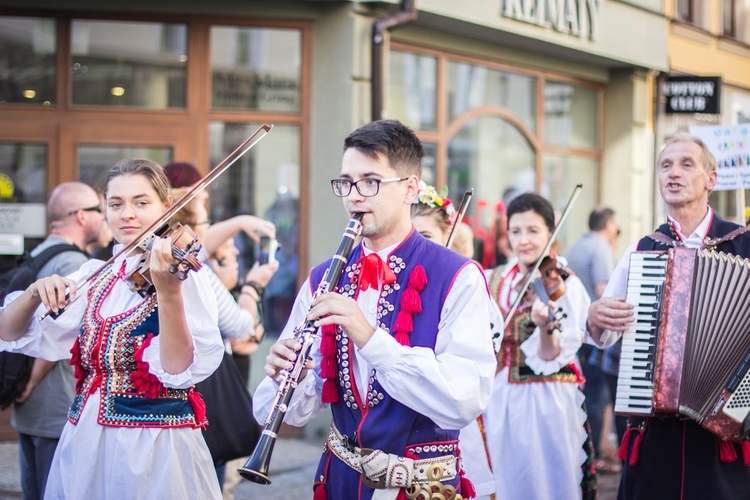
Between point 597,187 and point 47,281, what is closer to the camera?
point 47,281

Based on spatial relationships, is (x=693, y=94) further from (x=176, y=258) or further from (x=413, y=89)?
(x=176, y=258)

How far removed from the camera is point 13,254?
25.6 ft

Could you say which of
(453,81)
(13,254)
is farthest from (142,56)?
(453,81)

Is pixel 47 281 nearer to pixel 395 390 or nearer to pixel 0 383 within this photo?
pixel 395 390

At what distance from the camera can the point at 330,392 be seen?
3.15m

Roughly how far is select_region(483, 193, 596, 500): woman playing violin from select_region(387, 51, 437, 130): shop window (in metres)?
3.81

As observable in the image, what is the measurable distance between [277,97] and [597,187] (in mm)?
4919

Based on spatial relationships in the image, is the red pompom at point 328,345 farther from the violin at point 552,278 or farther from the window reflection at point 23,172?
the window reflection at point 23,172

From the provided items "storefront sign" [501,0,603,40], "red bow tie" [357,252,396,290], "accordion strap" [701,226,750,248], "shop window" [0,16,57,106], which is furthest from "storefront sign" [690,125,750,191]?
"shop window" [0,16,57,106]

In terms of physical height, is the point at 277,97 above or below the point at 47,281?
above

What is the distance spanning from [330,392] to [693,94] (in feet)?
29.5

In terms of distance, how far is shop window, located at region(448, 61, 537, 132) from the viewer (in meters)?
9.62

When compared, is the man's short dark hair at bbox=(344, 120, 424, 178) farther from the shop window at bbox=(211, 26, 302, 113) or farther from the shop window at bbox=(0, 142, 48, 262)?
the shop window at bbox=(0, 142, 48, 262)

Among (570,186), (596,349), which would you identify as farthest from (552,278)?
(570,186)
